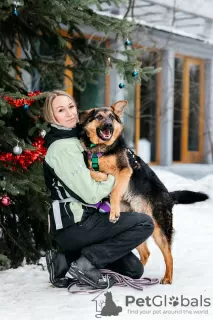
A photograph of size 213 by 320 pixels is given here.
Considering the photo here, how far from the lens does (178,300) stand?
140 inches

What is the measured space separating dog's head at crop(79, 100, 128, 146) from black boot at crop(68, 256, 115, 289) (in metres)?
0.88

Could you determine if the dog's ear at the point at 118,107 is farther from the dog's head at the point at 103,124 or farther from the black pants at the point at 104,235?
the black pants at the point at 104,235

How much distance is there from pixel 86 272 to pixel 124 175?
759 mm

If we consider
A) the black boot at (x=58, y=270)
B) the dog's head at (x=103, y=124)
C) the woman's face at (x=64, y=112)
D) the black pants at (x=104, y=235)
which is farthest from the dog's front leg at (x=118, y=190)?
the black boot at (x=58, y=270)

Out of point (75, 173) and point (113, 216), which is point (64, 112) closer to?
point (75, 173)

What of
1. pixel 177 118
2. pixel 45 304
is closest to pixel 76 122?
pixel 45 304

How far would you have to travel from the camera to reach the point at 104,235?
390 centimetres

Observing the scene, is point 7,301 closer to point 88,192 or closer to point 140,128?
point 88,192

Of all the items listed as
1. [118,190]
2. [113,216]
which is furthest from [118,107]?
[113,216]

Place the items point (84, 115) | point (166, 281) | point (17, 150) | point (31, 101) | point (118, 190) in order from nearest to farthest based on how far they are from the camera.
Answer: point (118, 190) → point (84, 115) → point (166, 281) → point (17, 150) → point (31, 101)

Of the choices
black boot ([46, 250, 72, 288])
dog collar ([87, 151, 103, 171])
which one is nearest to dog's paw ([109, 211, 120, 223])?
dog collar ([87, 151, 103, 171])

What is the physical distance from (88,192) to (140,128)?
12521 mm

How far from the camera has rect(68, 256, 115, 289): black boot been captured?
12.6 feet

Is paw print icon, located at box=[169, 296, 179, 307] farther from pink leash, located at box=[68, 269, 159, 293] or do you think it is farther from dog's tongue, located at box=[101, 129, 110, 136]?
dog's tongue, located at box=[101, 129, 110, 136]
